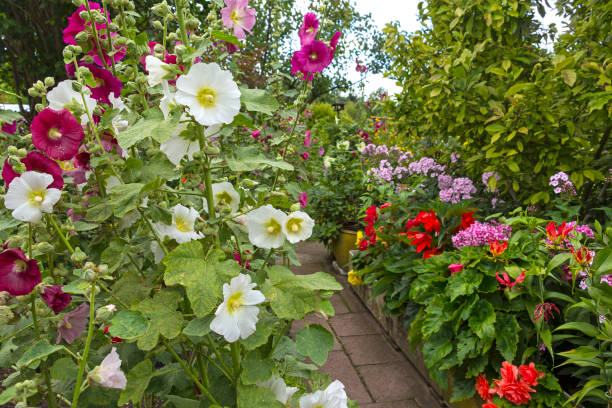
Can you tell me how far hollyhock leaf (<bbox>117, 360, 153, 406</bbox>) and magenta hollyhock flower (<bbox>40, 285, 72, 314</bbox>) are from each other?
0.20 meters

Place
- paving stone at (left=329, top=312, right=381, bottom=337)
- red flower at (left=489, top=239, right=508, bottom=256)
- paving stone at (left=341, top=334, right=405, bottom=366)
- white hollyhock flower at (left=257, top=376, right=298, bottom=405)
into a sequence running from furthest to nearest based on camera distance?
paving stone at (left=329, top=312, right=381, bottom=337), paving stone at (left=341, top=334, right=405, bottom=366), red flower at (left=489, top=239, right=508, bottom=256), white hollyhock flower at (left=257, top=376, right=298, bottom=405)

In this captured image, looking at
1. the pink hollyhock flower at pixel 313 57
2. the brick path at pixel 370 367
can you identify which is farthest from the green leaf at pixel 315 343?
the brick path at pixel 370 367

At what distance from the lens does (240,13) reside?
950 millimetres

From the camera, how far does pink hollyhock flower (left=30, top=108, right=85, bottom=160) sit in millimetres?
697

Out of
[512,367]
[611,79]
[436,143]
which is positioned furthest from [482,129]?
[512,367]

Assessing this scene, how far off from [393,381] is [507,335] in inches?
33.9

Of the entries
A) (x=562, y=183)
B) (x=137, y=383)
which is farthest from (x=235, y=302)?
(x=562, y=183)

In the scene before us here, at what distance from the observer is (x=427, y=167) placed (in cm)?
296

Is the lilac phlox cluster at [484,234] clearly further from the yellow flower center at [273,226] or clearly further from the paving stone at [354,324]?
the yellow flower center at [273,226]

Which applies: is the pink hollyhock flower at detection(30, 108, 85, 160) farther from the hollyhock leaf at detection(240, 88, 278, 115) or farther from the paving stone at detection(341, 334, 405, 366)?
the paving stone at detection(341, 334, 405, 366)

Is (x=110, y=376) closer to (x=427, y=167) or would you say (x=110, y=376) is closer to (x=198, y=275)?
(x=198, y=275)

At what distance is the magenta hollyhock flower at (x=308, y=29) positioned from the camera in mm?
1088

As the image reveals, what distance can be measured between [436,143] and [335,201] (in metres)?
1.18

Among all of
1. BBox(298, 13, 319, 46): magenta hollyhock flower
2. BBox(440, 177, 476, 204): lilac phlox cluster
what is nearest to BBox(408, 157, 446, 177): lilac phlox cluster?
BBox(440, 177, 476, 204): lilac phlox cluster
